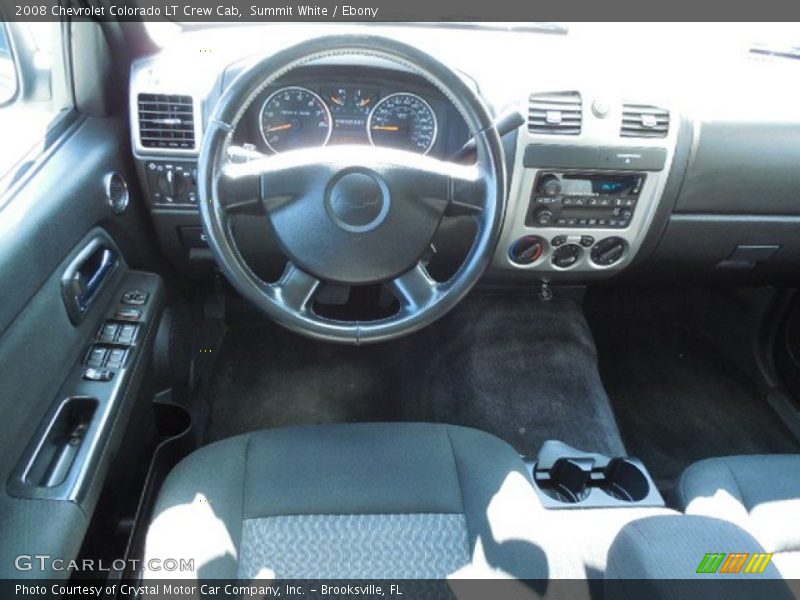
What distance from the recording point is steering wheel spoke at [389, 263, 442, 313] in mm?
1333

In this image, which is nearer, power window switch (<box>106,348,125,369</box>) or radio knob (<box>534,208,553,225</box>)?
power window switch (<box>106,348,125,369</box>)

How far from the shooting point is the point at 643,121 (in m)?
1.68

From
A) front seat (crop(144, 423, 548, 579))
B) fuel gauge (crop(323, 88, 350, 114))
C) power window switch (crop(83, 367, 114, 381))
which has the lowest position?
power window switch (crop(83, 367, 114, 381))

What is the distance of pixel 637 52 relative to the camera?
183 cm

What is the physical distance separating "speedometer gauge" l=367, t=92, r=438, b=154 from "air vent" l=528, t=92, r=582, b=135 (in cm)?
24

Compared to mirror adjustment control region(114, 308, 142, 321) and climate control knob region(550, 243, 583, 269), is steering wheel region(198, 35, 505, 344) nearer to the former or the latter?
mirror adjustment control region(114, 308, 142, 321)

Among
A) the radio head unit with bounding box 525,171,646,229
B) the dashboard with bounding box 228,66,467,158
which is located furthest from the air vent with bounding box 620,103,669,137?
the dashboard with bounding box 228,66,467,158

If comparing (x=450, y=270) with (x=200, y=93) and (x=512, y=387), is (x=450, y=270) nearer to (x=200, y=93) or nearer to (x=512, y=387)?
(x=512, y=387)

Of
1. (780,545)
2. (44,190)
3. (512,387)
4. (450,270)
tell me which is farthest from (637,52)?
(44,190)

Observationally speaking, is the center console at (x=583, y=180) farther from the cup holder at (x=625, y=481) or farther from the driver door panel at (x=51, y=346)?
the driver door panel at (x=51, y=346)

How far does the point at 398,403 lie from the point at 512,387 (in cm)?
37

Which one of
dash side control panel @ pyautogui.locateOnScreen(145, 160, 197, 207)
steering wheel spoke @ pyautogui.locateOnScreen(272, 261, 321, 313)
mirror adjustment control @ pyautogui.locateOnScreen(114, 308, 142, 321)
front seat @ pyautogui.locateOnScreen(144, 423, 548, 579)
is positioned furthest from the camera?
dash side control panel @ pyautogui.locateOnScreen(145, 160, 197, 207)

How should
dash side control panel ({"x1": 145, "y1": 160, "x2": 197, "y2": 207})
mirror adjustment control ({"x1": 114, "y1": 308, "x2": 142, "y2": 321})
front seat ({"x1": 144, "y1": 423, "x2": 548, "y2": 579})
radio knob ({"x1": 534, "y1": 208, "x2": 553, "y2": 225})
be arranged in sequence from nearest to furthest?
front seat ({"x1": 144, "y1": 423, "x2": 548, "y2": 579})
mirror adjustment control ({"x1": 114, "y1": 308, "x2": 142, "y2": 321})
dash side control panel ({"x1": 145, "y1": 160, "x2": 197, "y2": 207})
radio knob ({"x1": 534, "y1": 208, "x2": 553, "y2": 225})

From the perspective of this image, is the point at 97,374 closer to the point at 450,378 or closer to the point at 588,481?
the point at 588,481
